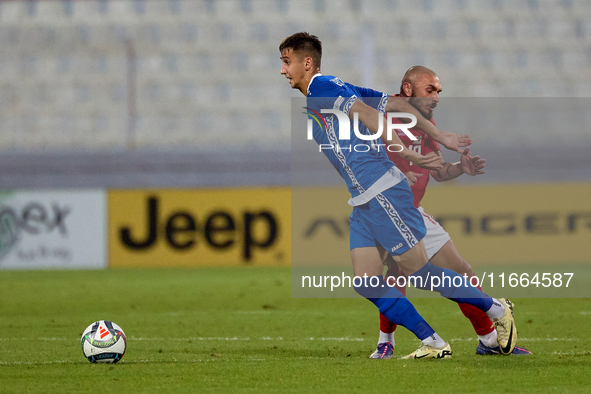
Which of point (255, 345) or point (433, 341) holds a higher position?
point (433, 341)

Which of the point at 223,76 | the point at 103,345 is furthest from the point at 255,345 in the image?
the point at 223,76

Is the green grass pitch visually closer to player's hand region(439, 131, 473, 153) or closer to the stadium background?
player's hand region(439, 131, 473, 153)

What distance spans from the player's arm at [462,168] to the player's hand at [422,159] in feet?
0.39

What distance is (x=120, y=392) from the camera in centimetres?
405

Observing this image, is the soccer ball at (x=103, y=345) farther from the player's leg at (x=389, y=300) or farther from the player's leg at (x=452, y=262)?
the player's leg at (x=452, y=262)

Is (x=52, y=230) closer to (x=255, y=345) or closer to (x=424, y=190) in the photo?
(x=255, y=345)

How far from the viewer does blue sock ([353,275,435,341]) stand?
483cm

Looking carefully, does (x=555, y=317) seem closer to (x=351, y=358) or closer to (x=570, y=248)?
(x=351, y=358)

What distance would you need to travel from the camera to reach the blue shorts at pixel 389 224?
494 cm

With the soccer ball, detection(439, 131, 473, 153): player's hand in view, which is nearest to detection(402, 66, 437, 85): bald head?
detection(439, 131, 473, 153): player's hand

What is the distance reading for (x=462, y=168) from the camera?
5289mm

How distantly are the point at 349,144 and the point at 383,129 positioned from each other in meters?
0.22

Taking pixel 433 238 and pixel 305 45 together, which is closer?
pixel 305 45

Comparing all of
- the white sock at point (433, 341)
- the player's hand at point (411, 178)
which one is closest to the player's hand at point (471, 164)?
the player's hand at point (411, 178)
